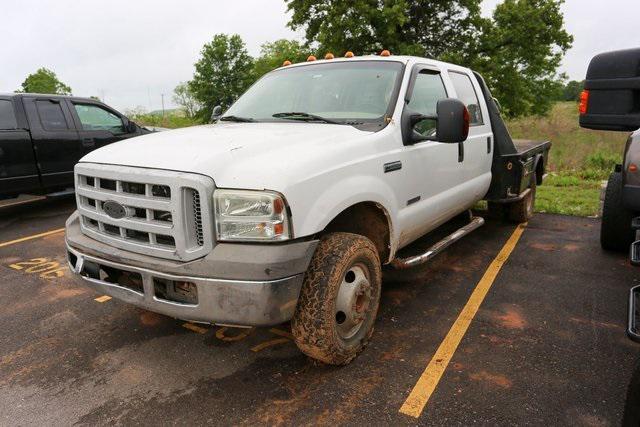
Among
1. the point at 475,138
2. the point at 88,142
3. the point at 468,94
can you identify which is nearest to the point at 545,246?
the point at 475,138

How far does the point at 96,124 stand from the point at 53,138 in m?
0.92

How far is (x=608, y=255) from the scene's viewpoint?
4969 mm

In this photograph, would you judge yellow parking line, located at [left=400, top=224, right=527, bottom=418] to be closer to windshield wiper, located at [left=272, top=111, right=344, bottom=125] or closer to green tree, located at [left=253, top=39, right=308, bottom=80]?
windshield wiper, located at [left=272, top=111, right=344, bottom=125]

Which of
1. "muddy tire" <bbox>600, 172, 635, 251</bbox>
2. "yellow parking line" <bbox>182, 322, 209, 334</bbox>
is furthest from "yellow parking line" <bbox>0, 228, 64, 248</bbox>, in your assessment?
"muddy tire" <bbox>600, 172, 635, 251</bbox>

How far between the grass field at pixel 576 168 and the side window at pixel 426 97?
406cm

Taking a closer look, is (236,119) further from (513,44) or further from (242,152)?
(513,44)

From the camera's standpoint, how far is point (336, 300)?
2.65m

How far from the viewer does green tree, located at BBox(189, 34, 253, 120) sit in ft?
156

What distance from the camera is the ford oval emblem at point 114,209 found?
2.60m

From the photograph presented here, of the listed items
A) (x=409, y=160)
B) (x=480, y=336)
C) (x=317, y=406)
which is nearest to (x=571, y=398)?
(x=480, y=336)

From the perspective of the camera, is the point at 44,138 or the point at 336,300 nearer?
the point at 336,300

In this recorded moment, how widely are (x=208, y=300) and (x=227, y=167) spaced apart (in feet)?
2.24

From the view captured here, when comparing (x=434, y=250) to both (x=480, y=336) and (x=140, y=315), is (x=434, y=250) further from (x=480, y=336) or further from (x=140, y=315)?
(x=140, y=315)

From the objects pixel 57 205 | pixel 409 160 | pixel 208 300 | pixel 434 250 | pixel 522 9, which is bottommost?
pixel 57 205
